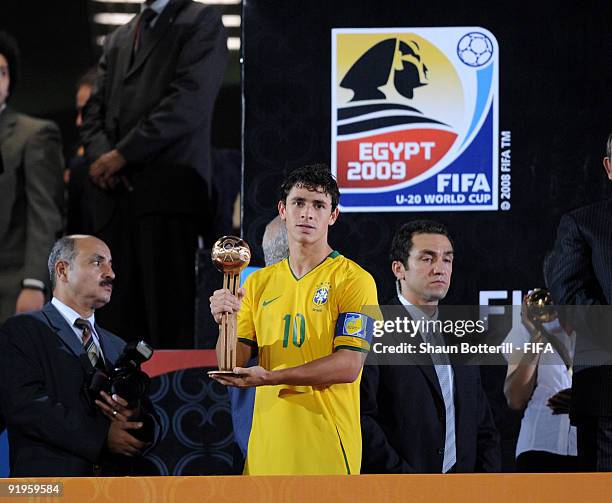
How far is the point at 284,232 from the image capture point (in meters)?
4.07

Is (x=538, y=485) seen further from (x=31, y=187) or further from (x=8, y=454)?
(x=31, y=187)

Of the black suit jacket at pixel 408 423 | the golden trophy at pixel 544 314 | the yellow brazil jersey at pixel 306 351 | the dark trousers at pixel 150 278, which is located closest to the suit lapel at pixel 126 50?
the dark trousers at pixel 150 278

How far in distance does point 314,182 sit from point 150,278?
106 centimetres

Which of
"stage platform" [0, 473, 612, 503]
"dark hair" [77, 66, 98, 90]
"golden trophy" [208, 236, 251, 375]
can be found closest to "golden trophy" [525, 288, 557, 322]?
"stage platform" [0, 473, 612, 503]

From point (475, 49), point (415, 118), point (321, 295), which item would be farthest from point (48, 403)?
point (475, 49)

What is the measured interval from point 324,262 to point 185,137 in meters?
1.04

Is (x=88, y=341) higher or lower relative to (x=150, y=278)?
lower

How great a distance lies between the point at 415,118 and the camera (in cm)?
449

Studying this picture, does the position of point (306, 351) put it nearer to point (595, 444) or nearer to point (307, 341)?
point (307, 341)

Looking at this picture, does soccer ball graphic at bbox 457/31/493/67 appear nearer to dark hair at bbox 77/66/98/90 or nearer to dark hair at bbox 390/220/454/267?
dark hair at bbox 390/220/454/267

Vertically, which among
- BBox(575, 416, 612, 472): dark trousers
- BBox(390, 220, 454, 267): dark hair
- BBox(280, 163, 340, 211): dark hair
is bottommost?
BBox(575, 416, 612, 472): dark trousers

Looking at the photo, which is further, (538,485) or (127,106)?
(127,106)

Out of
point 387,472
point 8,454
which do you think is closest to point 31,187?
point 8,454

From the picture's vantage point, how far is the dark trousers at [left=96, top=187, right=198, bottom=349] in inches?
182
